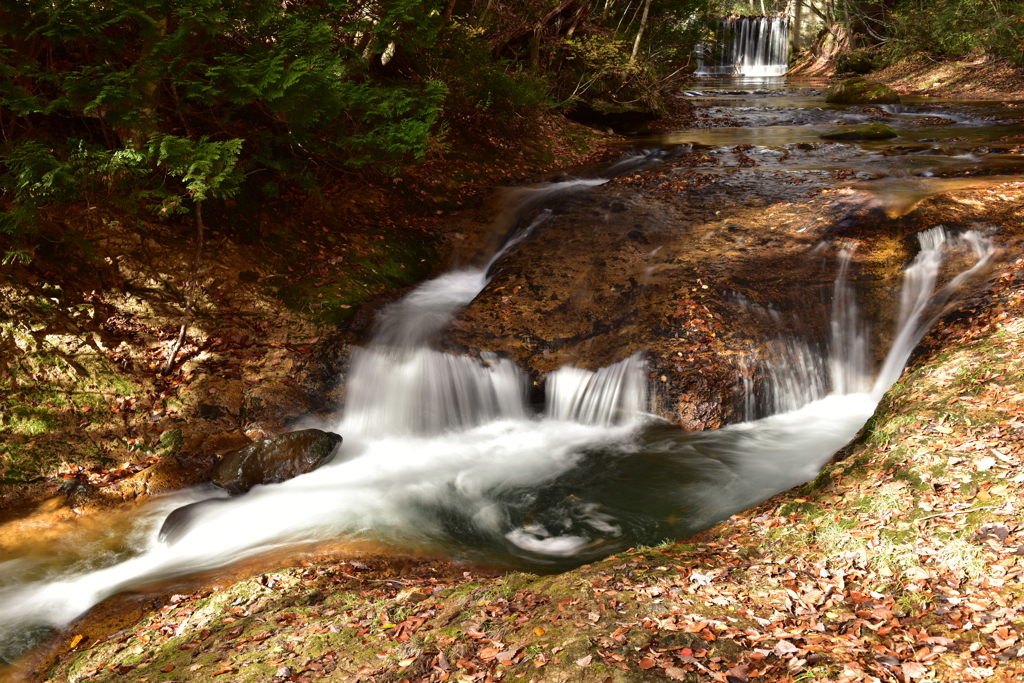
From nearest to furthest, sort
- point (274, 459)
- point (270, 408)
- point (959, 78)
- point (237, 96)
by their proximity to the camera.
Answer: point (274, 459) < point (237, 96) < point (270, 408) < point (959, 78)

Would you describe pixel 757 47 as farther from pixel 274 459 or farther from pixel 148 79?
pixel 274 459

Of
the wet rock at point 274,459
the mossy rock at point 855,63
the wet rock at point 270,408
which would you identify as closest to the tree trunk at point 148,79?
the wet rock at point 270,408

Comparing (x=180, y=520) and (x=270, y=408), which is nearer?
(x=180, y=520)

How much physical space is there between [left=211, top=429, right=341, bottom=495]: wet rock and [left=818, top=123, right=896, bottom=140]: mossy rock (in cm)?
1376

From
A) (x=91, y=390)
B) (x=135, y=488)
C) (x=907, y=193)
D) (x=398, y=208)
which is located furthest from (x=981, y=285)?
(x=91, y=390)

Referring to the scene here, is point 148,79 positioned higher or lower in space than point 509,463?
higher

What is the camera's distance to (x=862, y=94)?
805 inches

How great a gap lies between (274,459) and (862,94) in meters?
22.0

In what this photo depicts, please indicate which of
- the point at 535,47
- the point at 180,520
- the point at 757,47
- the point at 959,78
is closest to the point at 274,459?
the point at 180,520

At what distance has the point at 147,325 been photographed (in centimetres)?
695

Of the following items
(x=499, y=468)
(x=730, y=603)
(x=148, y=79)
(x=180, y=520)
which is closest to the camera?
(x=730, y=603)

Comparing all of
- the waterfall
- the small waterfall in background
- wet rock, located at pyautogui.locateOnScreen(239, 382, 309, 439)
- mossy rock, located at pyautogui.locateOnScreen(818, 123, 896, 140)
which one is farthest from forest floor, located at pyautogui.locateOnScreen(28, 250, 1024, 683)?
the small waterfall in background

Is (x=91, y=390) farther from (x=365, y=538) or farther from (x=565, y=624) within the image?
(x=565, y=624)

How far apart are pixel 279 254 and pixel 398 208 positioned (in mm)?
2478
